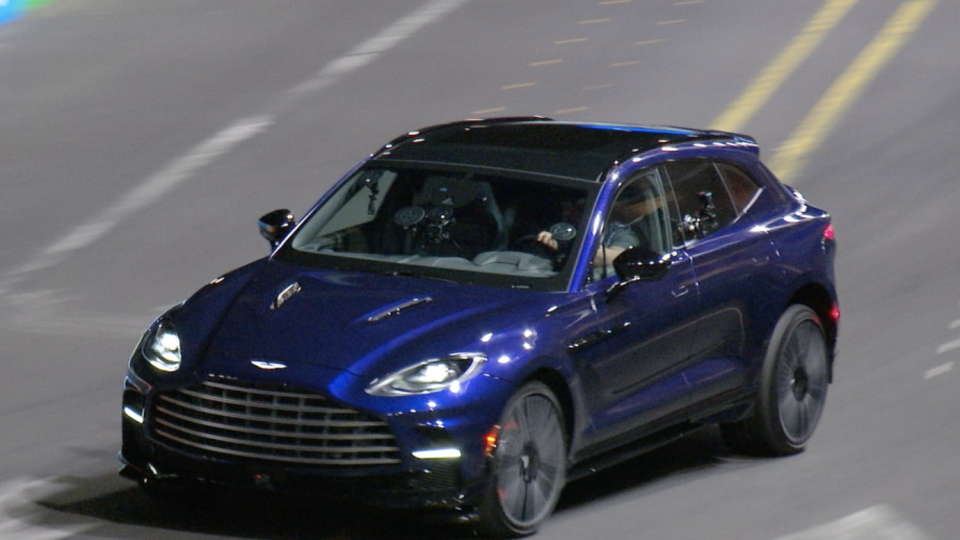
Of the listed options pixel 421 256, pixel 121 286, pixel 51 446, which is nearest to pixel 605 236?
pixel 421 256

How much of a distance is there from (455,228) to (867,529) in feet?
7.05

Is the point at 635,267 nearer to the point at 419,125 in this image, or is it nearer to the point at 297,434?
the point at 297,434

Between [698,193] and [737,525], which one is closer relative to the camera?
[737,525]

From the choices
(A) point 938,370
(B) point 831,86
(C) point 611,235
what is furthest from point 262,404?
(B) point 831,86

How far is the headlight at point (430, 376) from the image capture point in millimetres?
6355

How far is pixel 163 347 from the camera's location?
6.87 meters

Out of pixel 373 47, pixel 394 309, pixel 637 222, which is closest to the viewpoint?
pixel 394 309

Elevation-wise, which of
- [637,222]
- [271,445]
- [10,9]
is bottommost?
[271,445]

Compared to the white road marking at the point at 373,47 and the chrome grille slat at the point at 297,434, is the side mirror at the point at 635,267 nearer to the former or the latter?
the chrome grille slat at the point at 297,434

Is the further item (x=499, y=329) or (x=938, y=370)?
(x=938, y=370)

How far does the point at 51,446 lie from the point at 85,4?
1269 centimetres

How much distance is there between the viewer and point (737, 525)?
Result: 7172 millimetres

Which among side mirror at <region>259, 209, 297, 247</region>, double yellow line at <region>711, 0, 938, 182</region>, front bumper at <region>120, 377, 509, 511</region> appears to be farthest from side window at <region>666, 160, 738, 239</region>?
double yellow line at <region>711, 0, 938, 182</region>

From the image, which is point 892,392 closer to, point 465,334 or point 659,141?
point 659,141
